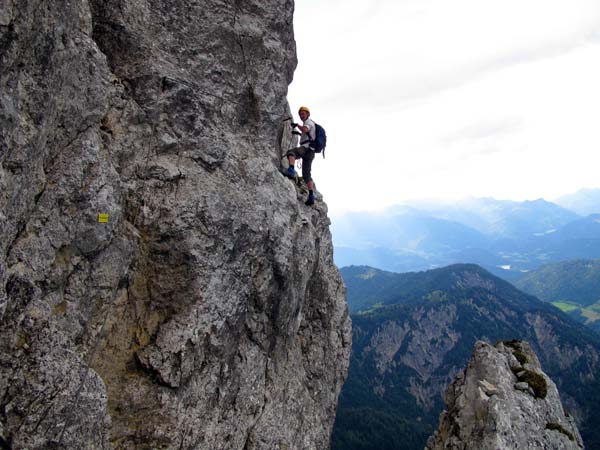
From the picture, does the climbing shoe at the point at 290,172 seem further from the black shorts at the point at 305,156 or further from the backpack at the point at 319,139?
the backpack at the point at 319,139

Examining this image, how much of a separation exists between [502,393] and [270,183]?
56.2 feet

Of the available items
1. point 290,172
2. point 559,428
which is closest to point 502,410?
point 559,428

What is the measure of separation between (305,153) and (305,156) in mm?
260

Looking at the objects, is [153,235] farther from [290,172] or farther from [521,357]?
[521,357]

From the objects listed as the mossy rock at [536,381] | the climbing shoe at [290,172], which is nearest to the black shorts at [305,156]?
the climbing shoe at [290,172]

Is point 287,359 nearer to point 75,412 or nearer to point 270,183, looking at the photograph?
point 270,183

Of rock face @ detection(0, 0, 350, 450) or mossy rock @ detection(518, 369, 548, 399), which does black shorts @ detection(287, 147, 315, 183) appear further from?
mossy rock @ detection(518, 369, 548, 399)

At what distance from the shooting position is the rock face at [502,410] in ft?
69.3

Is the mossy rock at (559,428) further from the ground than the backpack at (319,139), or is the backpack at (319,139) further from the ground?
the backpack at (319,139)

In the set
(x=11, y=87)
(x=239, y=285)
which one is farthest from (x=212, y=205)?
(x=11, y=87)

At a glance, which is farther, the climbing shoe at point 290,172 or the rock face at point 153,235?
the climbing shoe at point 290,172

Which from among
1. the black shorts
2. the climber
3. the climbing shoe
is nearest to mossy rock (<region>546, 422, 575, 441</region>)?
the climber

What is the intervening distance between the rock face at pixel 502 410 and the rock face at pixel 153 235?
24.2 feet

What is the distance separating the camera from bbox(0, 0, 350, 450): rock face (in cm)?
1158
